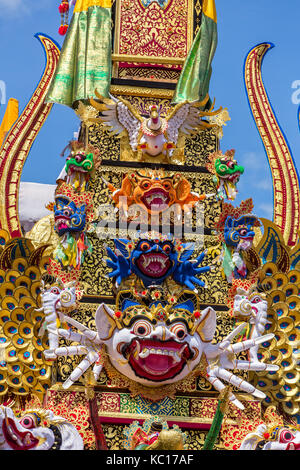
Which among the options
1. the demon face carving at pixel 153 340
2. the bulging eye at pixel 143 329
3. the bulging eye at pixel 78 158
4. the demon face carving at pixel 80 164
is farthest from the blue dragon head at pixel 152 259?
the bulging eye at pixel 78 158

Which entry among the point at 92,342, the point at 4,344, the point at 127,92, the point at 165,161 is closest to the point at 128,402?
the point at 92,342

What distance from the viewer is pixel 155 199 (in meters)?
17.1

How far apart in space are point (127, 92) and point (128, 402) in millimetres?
6013

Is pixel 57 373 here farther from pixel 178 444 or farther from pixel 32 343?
pixel 178 444

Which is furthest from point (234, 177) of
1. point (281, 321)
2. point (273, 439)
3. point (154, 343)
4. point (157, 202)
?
point (273, 439)

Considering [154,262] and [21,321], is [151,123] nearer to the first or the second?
[154,262]

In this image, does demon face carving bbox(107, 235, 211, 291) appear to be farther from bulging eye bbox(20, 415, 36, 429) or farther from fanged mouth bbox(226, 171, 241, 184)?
bulging eye bbox(20, 415, 36, 429)

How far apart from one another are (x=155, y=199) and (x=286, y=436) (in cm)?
461

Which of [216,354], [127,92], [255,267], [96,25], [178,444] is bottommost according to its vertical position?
[178,444]

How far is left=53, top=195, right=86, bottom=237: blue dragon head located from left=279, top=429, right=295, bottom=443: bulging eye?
4728mm

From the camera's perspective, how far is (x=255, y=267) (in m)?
17.2

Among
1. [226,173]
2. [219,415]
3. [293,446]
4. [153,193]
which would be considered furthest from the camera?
[226,173]

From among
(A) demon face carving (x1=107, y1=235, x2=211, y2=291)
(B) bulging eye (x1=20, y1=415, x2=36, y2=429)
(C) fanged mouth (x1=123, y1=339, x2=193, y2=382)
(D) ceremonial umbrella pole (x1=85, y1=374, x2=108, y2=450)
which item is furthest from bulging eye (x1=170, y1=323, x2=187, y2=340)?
(B) bulging eye (x1=20, y1=415, x2=36, y2=429)

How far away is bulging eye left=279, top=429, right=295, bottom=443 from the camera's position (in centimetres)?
1514
